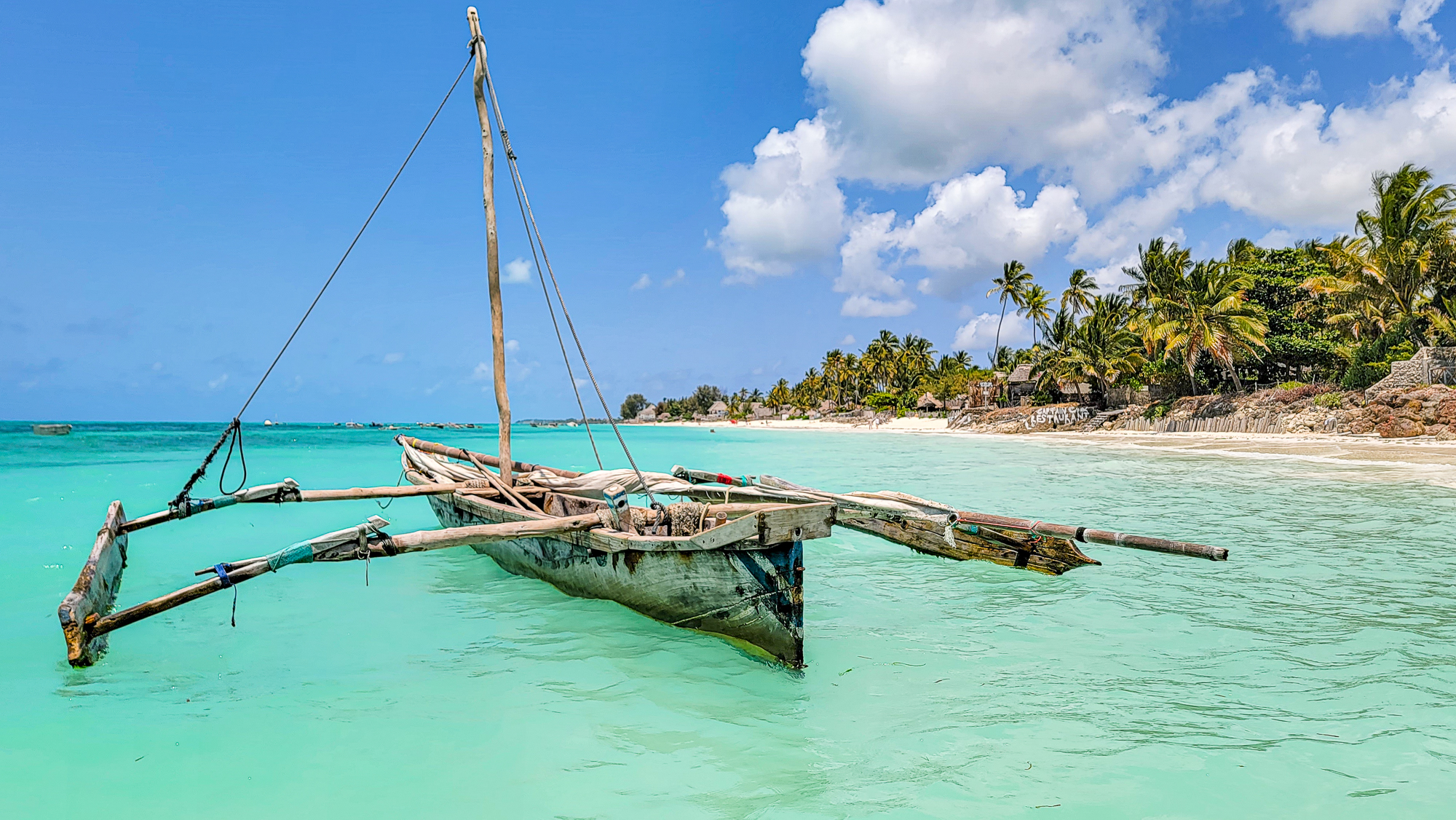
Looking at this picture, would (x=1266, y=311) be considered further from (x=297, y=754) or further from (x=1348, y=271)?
(x=297, y=754)

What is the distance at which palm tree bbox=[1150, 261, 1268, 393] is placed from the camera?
28922 millimetres

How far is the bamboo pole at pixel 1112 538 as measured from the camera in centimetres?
460

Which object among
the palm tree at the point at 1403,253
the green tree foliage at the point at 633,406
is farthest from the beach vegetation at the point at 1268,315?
the green tree foliage at the point at 633,406

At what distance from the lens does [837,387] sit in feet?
244

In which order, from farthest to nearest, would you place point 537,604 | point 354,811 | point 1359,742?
1. point 537,604
2. point 1359,742
3. point 354,811

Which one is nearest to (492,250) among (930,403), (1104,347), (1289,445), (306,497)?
(306,497)

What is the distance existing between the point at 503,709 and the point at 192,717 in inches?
77.5

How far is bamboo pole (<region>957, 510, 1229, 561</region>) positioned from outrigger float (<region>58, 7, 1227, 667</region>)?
0.01m

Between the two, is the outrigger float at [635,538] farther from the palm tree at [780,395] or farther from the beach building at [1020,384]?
the palm tree at [780,395]

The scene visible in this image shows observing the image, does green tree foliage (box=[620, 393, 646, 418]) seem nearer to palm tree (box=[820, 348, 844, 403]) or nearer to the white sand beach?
palm tree (box=[820, 348, 844, 403])

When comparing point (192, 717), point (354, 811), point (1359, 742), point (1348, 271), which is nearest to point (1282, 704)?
point (1359, 742)

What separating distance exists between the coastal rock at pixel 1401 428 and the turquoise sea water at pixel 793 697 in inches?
615

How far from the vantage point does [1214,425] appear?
28188 millimetres

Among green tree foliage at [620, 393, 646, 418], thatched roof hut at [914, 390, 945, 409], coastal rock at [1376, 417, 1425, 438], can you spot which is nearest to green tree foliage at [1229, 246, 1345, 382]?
coastal rock at [1376, 417, 1425, 438]
